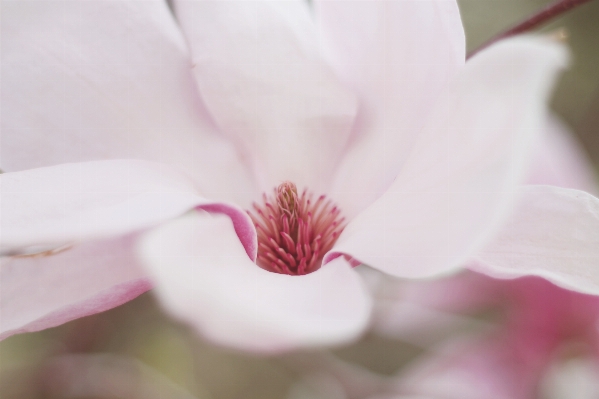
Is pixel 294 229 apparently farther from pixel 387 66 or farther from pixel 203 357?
pixel 203 357

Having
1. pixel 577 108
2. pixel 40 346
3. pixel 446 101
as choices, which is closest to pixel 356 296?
pixel 446 101

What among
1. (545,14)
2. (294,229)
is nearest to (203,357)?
(294,229)

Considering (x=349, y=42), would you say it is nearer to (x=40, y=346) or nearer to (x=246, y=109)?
(x=246, y=109)

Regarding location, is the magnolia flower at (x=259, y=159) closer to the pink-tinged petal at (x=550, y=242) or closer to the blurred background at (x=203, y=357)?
the pink-tinged petal at (x=550, y=242)

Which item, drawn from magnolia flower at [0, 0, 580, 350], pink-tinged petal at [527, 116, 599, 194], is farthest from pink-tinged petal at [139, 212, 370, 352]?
pink-tinged petal at [527, 116, 599, 194]

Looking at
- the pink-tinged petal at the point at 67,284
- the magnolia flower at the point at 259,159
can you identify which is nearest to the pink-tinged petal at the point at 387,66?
the magnolia flower at the point at 259,159
